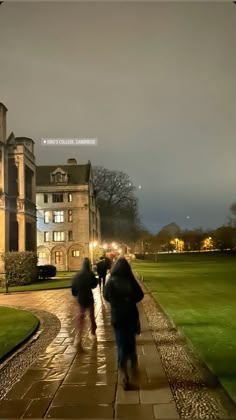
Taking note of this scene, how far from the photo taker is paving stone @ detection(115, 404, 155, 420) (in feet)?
11.8

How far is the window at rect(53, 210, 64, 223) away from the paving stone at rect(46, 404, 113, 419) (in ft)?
21.1

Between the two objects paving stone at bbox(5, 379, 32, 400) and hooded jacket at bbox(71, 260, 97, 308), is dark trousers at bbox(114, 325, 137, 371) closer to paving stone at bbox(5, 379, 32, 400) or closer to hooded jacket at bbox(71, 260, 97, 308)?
paving stone at bbox(5, 379, 32, 400)

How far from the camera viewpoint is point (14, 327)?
8.84 meters

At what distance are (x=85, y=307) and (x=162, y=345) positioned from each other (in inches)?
55.5

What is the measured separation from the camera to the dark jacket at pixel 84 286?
6633mm

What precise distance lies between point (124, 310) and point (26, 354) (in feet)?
8.90

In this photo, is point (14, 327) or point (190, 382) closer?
point (190, 382)

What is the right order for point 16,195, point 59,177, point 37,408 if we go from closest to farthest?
point 37,408
point 59,177
point 16,195

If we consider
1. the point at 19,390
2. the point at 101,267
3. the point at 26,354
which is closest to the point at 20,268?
the point at 101,267

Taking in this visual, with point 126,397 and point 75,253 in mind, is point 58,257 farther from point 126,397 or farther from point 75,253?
point 126,397

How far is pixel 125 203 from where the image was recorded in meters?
9.02

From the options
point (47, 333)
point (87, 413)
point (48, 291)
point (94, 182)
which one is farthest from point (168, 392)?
point (48, 291)

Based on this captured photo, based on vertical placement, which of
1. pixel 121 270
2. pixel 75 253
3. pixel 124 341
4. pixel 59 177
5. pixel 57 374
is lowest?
pixel 57 374

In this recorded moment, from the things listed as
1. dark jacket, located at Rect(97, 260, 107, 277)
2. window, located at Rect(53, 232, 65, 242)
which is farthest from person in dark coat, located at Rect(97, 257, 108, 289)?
window, located at Rect(53, 232, 65, 242)
